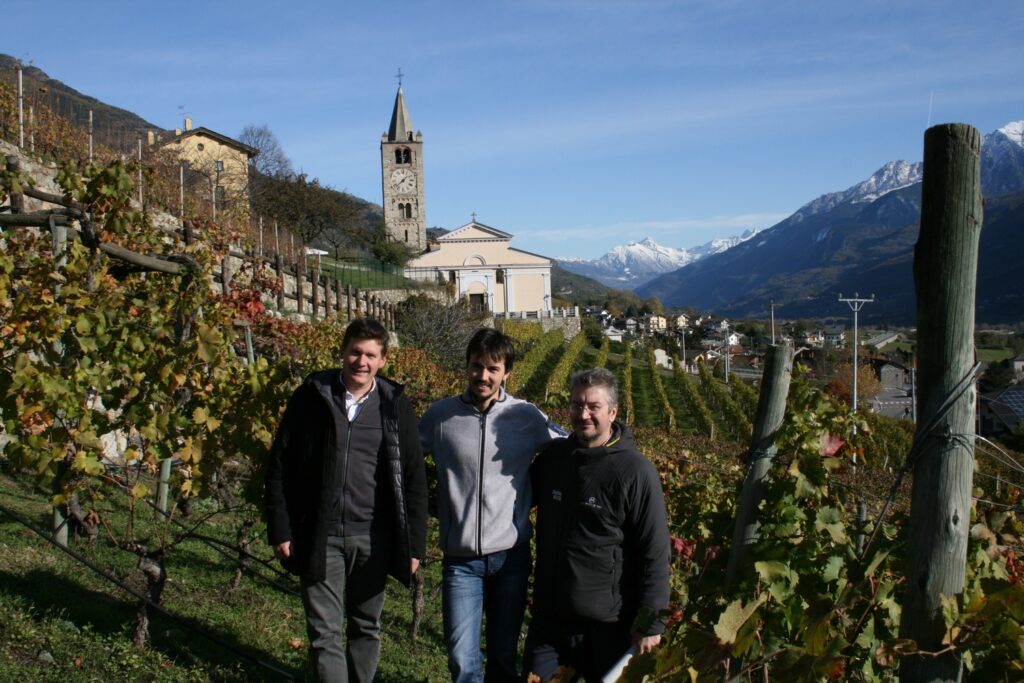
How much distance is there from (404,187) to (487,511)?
70119 mm

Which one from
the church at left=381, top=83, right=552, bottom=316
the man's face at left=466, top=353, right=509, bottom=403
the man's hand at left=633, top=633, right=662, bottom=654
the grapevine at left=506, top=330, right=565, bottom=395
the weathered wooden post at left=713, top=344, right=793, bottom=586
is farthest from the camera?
the church at left=381, top=83, right=552, bottom=316

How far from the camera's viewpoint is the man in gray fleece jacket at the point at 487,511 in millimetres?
2877

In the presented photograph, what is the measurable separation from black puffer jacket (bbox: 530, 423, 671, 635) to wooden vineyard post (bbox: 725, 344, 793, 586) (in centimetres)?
31

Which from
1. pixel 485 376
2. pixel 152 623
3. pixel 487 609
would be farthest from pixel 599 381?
pixel 152 623

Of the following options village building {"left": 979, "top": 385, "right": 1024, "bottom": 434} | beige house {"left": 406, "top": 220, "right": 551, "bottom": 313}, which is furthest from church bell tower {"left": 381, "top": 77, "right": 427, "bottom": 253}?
village building {"left": 979, "top": 385, "right": 1024, "bottom": 434}

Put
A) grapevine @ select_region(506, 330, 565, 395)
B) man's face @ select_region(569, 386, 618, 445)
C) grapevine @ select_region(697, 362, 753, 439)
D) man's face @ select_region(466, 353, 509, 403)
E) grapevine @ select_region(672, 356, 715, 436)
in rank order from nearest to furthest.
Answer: man's face @ select_region(569, 386, 618, 445) → man's face @ select_region(466, 353, 509, 403) → grapevine @ select_region(506, 330, 565, 395) → grapevine @ select_region(697, 362, 753, 439) → grapevine @ select_region(672, 356, 715, 436)

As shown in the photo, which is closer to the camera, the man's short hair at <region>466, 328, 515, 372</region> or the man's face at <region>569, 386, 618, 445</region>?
the man's face at <region>569, 386, 618, 445</region>

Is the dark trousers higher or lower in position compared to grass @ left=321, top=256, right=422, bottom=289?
lower

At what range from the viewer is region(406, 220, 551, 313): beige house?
58.0 meters

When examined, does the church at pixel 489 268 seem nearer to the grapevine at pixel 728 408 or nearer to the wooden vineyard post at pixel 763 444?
the grapevine at pixel 728 408

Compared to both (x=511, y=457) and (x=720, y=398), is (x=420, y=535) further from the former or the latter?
(x=720, y=398)

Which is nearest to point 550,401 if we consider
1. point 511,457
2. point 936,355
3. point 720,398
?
point 511,457

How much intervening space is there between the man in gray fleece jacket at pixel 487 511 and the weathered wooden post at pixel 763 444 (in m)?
0.79

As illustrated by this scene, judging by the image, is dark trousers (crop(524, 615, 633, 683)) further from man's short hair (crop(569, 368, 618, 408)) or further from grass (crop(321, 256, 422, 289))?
grass (crop(321, 256, 422, 289))
